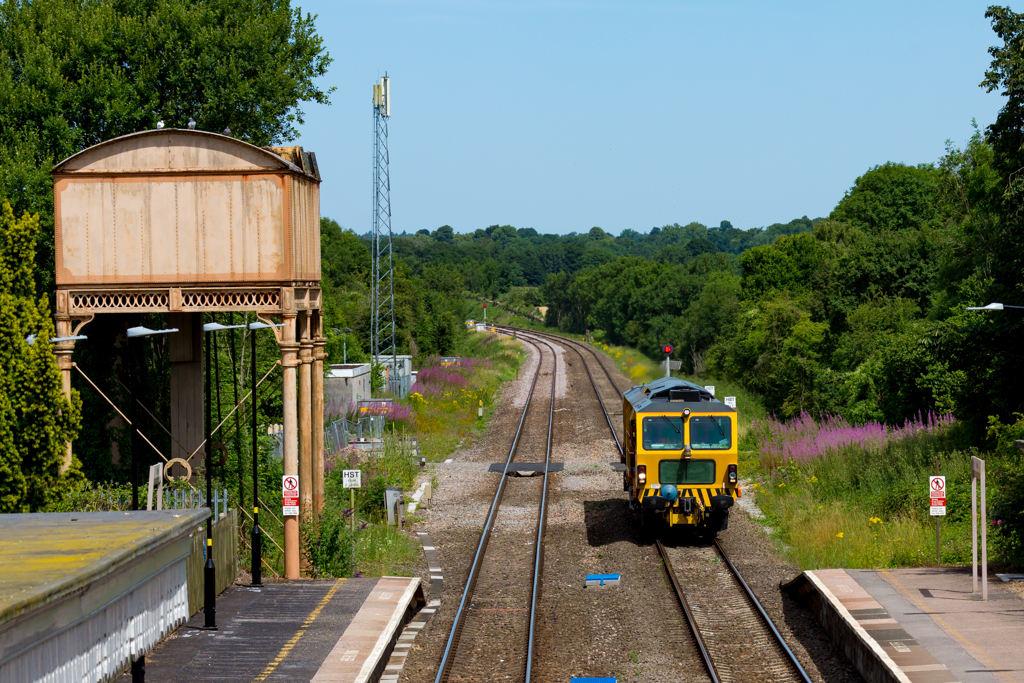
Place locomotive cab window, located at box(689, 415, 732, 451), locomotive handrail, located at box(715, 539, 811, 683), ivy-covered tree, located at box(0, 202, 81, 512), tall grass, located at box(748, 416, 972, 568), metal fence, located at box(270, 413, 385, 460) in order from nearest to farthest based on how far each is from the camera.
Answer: locomotive handrail, located at box(715, 539, 811, 683) < ivy-covered tree, located at box(0, 202, 81, 512) < tall grass, located at box(748, 416, 972, 568) < locomotive cab window, located at box(689, 415, 732, 451) < metal fence, located at box(270, 413, 385, 460)

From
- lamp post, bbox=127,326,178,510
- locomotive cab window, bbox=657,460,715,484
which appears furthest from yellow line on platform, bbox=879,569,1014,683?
lamp post, bbox=127,326,178,510

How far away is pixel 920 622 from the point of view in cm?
1266

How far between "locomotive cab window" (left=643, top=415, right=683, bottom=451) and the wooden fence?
771cm

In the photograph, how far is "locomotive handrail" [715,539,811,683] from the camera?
12167 mm

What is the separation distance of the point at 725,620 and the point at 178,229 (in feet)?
35.8

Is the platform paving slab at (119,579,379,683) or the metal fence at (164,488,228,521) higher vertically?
the metal fence at (164,488,228,521)

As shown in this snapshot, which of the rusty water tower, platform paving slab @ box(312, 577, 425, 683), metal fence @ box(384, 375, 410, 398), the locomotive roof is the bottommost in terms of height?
platform paving slab @ box(312, 577, 425, 683)

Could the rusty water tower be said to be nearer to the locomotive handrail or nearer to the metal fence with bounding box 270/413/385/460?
the locomotive handrail

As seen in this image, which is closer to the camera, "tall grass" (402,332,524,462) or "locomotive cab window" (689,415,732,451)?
"locomotive cab window" (689,415,732,451)

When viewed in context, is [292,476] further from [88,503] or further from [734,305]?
[734,305]

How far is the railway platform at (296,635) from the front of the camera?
11.4m

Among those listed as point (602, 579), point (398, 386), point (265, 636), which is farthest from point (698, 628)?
point (398, 386)

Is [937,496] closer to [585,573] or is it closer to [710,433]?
[710,433]

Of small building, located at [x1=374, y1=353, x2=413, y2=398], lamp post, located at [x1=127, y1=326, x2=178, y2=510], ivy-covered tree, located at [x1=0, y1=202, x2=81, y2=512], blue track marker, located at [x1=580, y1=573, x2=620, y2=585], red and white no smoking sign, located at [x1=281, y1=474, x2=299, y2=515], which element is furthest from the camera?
small building, located at [x1=374, y1=353, x2=413, y2=398]
